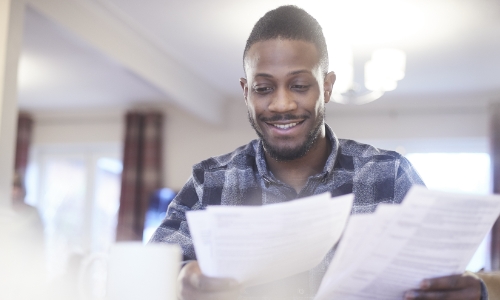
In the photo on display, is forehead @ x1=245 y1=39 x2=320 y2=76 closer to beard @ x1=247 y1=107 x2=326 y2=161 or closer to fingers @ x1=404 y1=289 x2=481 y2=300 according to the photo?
beard @ x1=247 y1=107 x2=326 y2=161

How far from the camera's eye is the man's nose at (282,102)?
114 centimetres

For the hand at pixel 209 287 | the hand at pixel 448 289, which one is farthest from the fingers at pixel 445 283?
the hand at pixel 209 287

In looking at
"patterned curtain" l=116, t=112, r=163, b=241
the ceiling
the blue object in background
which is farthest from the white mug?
"patterned curtain" l=116, t=112, r=163, b=241

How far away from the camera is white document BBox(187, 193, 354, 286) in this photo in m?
0.66

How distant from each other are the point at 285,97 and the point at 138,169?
16.1ft

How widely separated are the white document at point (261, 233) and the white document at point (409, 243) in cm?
4

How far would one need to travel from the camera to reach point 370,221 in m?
0.69

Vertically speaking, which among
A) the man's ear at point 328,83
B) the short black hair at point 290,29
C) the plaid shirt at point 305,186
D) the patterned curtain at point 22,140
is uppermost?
the patterned curtain at point 22,140

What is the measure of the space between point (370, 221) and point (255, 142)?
0.66 meters

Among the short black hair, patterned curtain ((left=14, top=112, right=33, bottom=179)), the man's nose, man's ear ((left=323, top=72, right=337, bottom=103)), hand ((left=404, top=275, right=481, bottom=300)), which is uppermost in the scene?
patterned curtain ((left=14, top=112, right=33, bottom=179))

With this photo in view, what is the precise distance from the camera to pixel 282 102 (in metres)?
1.14

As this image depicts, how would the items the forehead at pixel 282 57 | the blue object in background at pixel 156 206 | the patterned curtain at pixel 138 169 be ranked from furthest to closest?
the patterned curtain at pixel 138 169 < the blue object in background at pixel 156 206 < the forehead at pixel 282 57

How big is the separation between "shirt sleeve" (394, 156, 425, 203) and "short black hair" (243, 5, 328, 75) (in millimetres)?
292

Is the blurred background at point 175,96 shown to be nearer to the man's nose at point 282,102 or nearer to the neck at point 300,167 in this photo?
the neck at point 300,167
